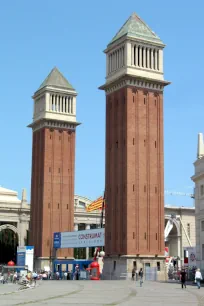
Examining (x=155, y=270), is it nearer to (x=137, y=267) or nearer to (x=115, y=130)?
(x=137, y=267)

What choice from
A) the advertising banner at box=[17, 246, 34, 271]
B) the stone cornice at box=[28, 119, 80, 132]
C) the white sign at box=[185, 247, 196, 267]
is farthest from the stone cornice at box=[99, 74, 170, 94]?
the advertising banner at box=[17, 246, 34, 271]

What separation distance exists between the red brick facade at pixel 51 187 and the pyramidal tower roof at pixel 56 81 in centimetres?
768

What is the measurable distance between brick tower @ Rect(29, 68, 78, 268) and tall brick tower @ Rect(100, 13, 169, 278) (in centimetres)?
2121

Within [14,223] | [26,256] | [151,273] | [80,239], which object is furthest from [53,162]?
[151,273]

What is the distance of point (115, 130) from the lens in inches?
3068

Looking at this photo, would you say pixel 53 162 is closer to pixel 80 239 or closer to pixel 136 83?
pixel 80 239

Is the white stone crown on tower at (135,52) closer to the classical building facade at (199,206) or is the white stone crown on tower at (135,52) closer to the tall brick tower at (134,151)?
the tall brick tower at (134,151)

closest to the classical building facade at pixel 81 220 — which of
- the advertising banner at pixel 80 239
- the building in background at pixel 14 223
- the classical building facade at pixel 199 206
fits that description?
the building in background at pixel 14 223

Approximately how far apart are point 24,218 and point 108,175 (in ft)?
163

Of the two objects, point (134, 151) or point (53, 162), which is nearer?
point (134, 151)

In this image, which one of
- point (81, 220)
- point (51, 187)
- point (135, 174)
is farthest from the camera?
point (81, 220)

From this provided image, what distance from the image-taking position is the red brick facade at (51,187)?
320 ft

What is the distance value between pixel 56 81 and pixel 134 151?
3192 centimetres

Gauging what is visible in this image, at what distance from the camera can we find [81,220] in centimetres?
12638
